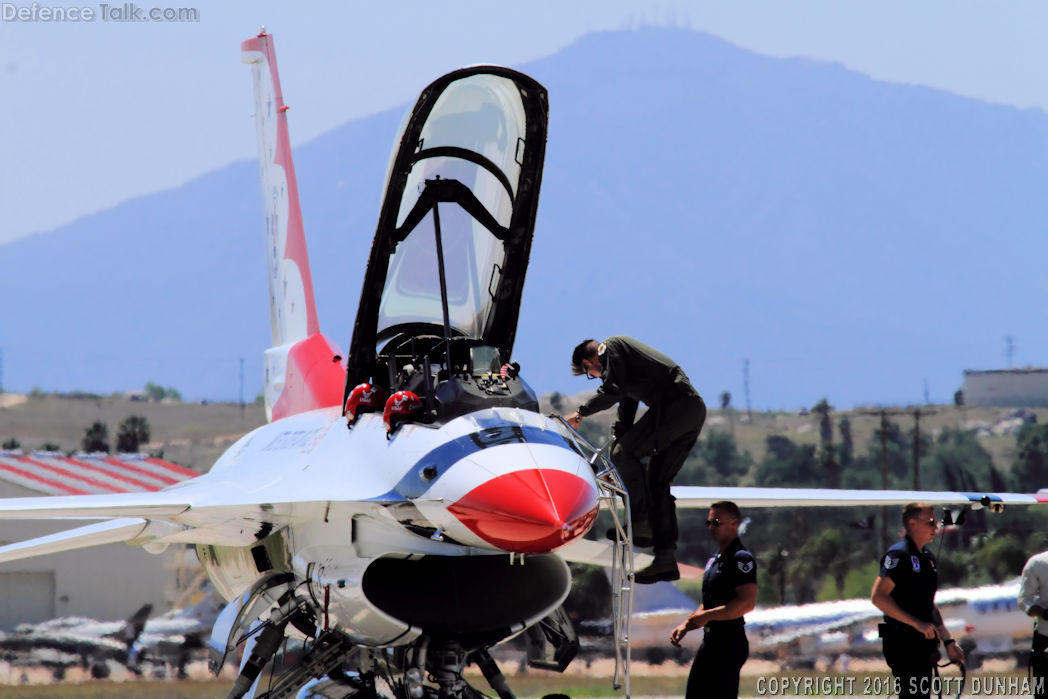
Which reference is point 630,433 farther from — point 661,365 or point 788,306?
point 788,306

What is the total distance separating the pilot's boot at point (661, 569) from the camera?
28.5ft

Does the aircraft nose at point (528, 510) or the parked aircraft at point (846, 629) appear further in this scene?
the parked aircraft at point (846, 629)

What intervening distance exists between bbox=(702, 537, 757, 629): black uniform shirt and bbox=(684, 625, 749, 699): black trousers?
8cm

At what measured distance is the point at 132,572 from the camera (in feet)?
80.0

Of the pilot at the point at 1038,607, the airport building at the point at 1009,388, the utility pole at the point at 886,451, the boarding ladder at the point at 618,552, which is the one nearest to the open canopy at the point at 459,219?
the boarding ladder at the point at 618,552

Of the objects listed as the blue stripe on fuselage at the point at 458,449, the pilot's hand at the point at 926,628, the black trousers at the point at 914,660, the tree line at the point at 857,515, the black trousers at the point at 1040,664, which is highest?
the blue stripe on fuselage at the point at 458,449

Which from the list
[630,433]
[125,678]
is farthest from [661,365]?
[125,678]

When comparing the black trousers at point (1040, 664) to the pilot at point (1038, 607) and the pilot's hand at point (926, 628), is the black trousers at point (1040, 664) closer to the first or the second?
the pilot at point (1038, 607)

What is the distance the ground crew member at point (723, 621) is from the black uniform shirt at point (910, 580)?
1156mm

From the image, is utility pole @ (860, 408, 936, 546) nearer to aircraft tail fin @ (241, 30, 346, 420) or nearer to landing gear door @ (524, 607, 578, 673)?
aircraft tail fin @ (241, 30, 346, 420)

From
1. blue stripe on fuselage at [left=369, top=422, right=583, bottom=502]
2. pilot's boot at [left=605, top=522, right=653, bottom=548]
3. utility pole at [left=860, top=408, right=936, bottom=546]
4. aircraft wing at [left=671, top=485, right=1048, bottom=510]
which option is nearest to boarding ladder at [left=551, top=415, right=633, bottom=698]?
blue stripe on fuselage at [left=369, top=422, right=583, bottom=502]

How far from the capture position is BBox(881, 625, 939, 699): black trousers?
9555 mm

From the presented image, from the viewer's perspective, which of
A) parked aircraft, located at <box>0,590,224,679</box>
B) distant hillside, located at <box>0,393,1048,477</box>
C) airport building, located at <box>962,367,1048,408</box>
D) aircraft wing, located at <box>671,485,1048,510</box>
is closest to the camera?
aircraft wing, located at <box>671,485,1048,510</box>

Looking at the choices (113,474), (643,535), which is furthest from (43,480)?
(643,535)
